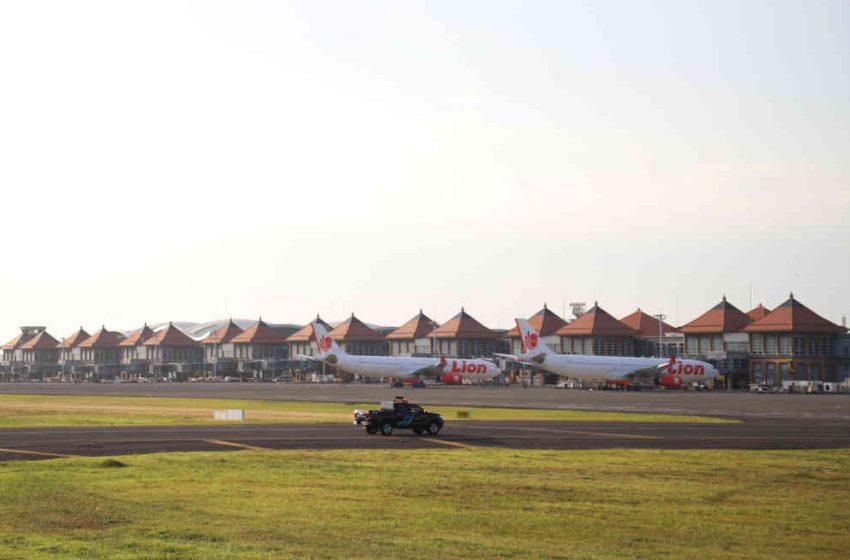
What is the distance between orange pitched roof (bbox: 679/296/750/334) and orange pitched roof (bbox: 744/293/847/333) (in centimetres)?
498

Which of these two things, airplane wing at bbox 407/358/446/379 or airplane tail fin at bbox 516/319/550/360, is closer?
airplane tail fin at bbox 516/319/550/360

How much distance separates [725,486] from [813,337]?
144 metres

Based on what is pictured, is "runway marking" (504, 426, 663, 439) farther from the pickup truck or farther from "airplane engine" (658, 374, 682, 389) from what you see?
"airplane engine" (658, 374, 682, 389)

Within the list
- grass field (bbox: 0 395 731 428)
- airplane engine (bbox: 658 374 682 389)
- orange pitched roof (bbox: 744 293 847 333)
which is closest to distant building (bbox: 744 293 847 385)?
orange pitched roof (bbox: 744 293 847 333)

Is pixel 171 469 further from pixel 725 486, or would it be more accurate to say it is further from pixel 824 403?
pixel 824 403

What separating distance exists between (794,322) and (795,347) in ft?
12.7

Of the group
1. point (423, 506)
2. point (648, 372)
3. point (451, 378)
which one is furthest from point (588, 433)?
point (451, 378)

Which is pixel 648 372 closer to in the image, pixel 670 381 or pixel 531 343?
pixel 670 381

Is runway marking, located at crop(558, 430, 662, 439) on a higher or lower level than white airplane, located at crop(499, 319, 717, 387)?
lower

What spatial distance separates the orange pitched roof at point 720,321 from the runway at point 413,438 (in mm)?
112021

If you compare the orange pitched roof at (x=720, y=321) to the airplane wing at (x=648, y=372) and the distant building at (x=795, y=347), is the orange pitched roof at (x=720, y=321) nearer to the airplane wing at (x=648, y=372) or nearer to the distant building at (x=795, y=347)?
the distant building at (x=795, y=347)

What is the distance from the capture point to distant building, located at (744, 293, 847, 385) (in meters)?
172

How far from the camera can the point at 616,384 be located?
162 m

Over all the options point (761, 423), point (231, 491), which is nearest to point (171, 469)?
point (231, 491)
